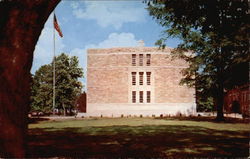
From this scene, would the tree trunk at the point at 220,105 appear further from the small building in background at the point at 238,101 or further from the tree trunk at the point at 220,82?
the small building in background at the point at 238,101

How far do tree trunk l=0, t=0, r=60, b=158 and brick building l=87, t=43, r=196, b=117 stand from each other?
40174 millimetres

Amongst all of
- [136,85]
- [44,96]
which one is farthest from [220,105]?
[44,96]

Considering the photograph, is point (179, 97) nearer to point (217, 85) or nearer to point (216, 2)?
point (217, 85)

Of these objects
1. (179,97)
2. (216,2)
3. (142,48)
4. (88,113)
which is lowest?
(88,113)

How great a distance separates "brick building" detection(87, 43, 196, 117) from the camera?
44.2 metres

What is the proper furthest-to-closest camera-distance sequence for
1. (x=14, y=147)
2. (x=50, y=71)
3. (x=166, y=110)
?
1. (x=50, y=71)
2. (x=166, y=110)
3. (x=14, y=147)

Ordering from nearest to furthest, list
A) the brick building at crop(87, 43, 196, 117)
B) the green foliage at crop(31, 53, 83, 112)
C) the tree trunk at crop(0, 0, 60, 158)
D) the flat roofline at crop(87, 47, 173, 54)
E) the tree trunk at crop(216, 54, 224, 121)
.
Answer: the tree trunk at crop(0, 0, 60, 158), the tree trunk at crop(216, 54, 224, 121), the brick building at crop(87, 43, 196, 117), the flat roofline at crop(87, 47, 173, 54), the green foliage at crop(31, 53, 83, 112)

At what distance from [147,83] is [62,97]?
18.3m

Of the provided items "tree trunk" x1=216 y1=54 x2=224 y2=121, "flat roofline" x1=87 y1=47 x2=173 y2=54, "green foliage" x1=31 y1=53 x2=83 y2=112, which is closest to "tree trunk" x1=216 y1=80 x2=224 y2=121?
"tree trunk" x1=216 y1=54 x2=224 y2=121

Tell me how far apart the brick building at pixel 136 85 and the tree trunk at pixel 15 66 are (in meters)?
40.2

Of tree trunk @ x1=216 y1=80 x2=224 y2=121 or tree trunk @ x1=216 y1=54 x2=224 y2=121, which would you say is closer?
tree trunk @ x1=216 y1=54 x2=224 y2=121

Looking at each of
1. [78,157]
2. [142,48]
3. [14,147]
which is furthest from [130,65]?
[14,147]

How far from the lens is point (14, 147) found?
160 inches

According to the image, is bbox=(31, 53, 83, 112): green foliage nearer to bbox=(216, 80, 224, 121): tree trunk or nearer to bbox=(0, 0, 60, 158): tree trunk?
bbox=(216, 80, 224, 121): tree trunk
